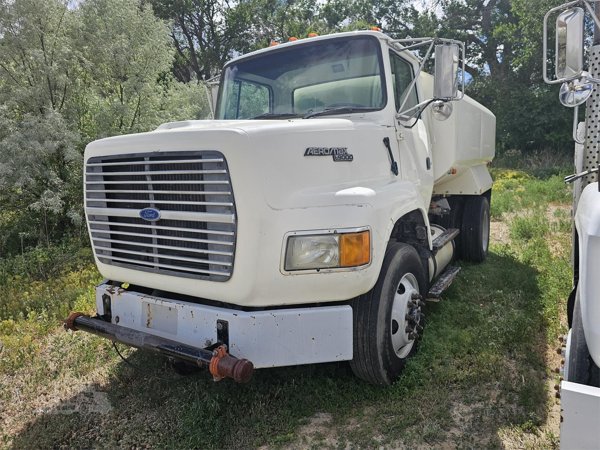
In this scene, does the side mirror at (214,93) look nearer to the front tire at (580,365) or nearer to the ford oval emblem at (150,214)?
the ford oval emblem at (150,214)

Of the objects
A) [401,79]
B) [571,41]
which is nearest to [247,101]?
[401,79]

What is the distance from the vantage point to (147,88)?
9.02m

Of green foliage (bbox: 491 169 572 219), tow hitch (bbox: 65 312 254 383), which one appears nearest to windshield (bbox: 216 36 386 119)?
tow hitch (bbox: 65 312 254 383)

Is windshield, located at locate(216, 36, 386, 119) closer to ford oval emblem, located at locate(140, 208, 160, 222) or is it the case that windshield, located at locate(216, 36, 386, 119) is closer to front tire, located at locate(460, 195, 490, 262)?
ford oval emblem, located at locate(140, 208, 160, 222)

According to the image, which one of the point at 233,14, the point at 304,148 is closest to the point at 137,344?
the point at 304,148

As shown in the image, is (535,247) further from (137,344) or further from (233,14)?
(233,14)

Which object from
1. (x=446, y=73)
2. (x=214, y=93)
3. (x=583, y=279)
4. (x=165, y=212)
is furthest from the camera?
(x=214, y=93)

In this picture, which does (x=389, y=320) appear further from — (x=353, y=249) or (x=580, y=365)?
(x=580, y=365)

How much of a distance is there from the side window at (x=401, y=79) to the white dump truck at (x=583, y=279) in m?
1.27

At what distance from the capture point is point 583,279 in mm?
1922

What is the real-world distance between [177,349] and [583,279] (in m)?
2.18

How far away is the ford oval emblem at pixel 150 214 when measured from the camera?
3.01m

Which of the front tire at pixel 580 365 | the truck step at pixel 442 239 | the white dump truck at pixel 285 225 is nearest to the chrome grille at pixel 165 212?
the white dump truck at pixel 285 225

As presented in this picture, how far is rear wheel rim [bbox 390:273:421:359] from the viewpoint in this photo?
339 centimetres
